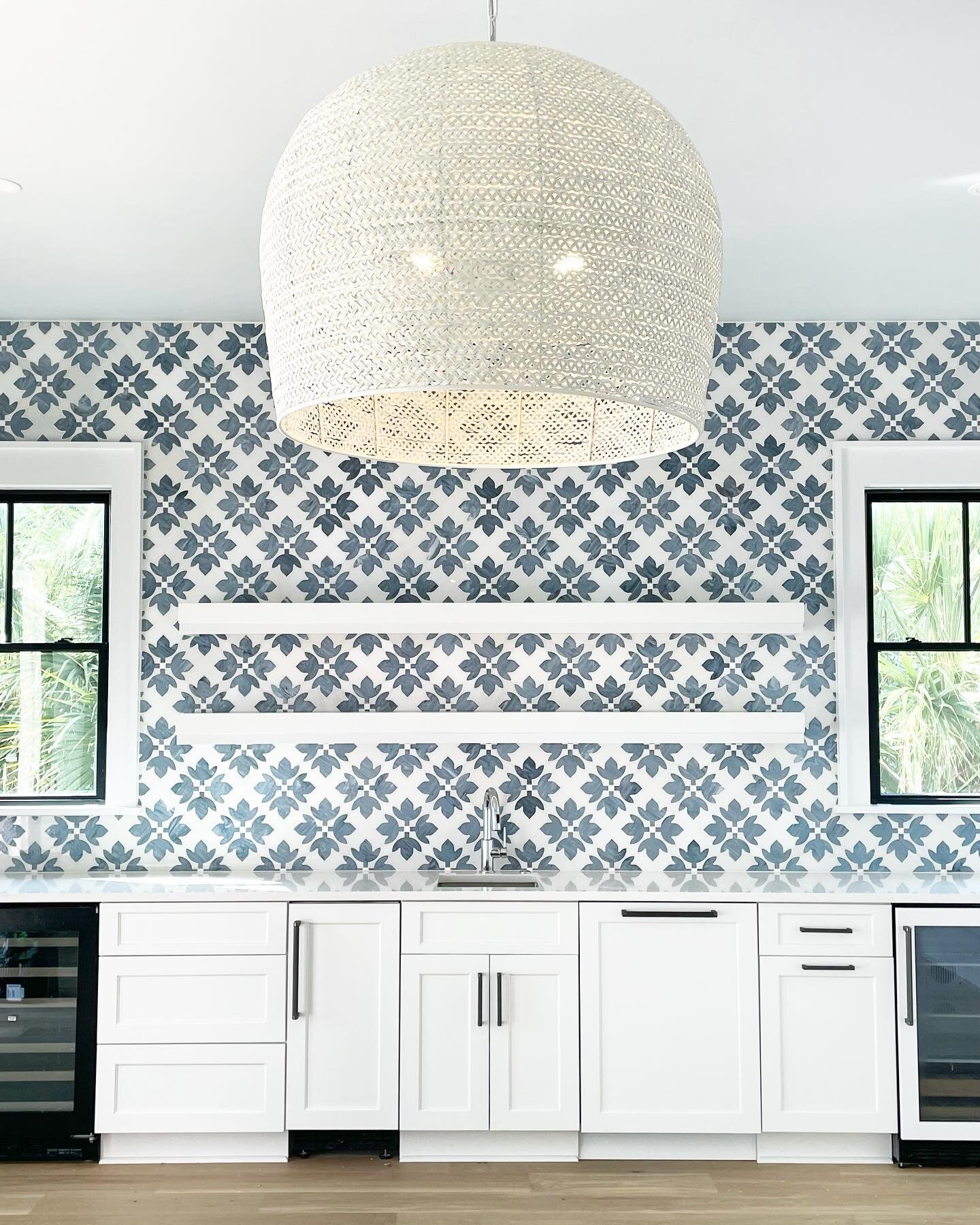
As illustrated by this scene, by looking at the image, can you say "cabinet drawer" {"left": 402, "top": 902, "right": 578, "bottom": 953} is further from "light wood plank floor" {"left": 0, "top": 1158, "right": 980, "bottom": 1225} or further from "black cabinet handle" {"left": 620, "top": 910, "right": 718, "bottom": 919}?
"light wood plank floor" {"left": 0, "top": 1158, "right": 980, "bottom": 1225}

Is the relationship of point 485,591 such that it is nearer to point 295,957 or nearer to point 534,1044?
point 295,957

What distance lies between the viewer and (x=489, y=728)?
3.90m

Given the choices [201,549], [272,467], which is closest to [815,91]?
[272,467]

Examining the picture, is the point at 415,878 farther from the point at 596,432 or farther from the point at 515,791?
the point at 596,432

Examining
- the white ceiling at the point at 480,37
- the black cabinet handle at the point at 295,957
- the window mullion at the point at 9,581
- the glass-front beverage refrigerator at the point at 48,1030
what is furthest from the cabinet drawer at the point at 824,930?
the window mullion at the point at 9,581

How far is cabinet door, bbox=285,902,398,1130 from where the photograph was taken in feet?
11.5

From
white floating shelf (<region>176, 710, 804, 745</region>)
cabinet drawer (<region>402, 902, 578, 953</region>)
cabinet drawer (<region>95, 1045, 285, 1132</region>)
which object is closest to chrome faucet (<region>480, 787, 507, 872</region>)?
white floating shelf (<region>176, 710, 804, 745</region>)

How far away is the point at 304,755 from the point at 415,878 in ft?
1.97

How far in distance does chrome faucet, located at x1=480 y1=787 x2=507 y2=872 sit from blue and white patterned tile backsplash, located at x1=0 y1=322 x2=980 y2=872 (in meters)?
0.07

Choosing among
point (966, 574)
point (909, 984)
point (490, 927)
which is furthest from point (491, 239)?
point (966, 574)

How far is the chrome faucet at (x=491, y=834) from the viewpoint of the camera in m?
A: 3.88

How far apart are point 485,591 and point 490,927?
47.3 inches

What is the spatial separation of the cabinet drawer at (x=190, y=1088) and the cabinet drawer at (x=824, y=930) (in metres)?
1.60

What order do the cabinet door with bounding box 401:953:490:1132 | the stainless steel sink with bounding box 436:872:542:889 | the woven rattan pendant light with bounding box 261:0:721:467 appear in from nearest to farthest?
the woven rattan pendant light with bounding box 261:0:721:467
the cabinet door with bounding box 401:953:490:1132
the stainless steel sink with bounding box 436:872:542:889
